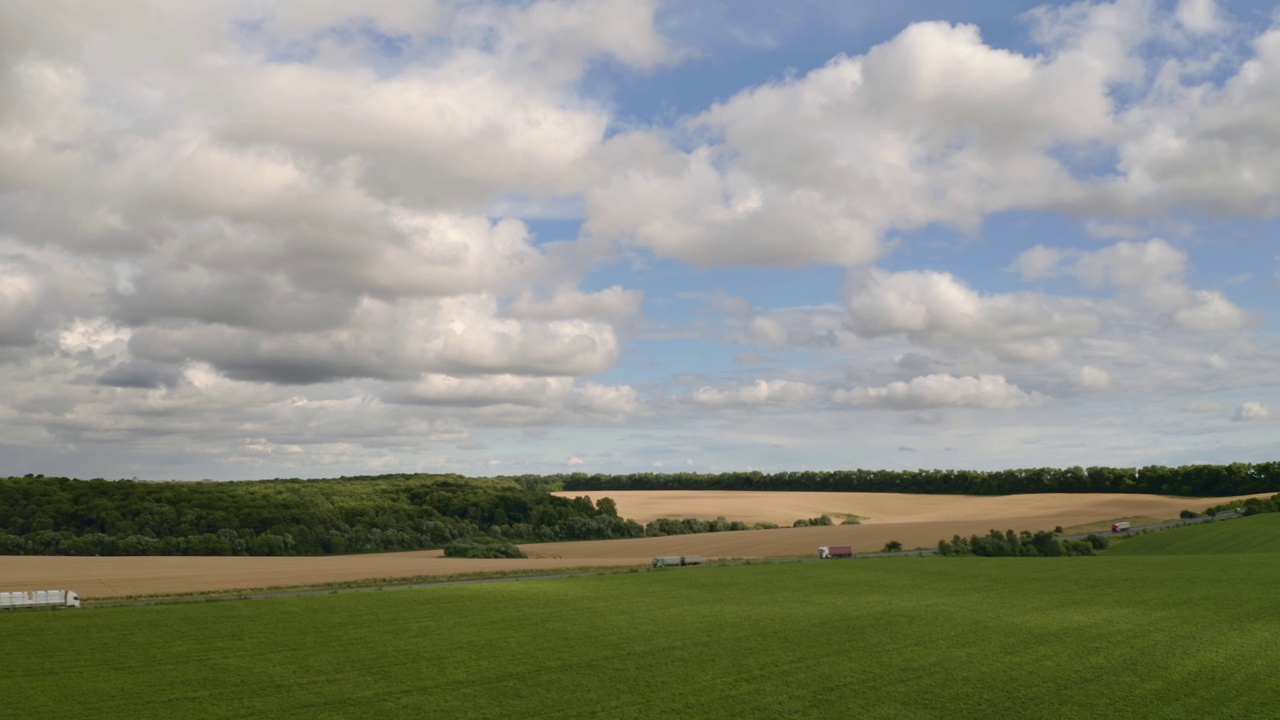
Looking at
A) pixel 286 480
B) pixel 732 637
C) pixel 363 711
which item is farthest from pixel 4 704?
pixel 286 480

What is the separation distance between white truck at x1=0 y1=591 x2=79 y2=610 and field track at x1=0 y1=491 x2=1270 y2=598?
12.8ft

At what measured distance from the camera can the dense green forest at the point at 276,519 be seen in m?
68.2

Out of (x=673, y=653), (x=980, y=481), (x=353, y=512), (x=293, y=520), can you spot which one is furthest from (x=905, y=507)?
(x=673, y=653)

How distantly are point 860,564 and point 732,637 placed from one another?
24.7m

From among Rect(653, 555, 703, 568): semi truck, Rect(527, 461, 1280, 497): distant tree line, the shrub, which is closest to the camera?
Rect(653, 555, 703, 568): semi truck

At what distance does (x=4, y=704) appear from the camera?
60.0ft

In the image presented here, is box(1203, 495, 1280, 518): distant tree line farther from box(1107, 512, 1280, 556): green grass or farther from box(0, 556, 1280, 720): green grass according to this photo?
box(0, 556, 1280, 720): green grass

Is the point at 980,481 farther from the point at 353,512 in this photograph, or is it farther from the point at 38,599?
the point at 38,599

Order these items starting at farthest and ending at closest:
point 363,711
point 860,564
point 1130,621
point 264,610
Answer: point 860,564 < point 264,610 < point 1130,621 < point 363,711

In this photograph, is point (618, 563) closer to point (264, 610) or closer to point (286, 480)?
point (264, 610)

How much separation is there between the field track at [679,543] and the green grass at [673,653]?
12.8 m

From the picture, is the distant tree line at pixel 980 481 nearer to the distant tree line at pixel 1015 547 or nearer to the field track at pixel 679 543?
the field track at pixel 679 543

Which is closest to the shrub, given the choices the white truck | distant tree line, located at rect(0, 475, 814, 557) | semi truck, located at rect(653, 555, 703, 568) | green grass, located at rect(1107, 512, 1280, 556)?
distant tree line, located at rect(0, 475, 814, 557)

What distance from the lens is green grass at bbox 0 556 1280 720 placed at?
1783cm
